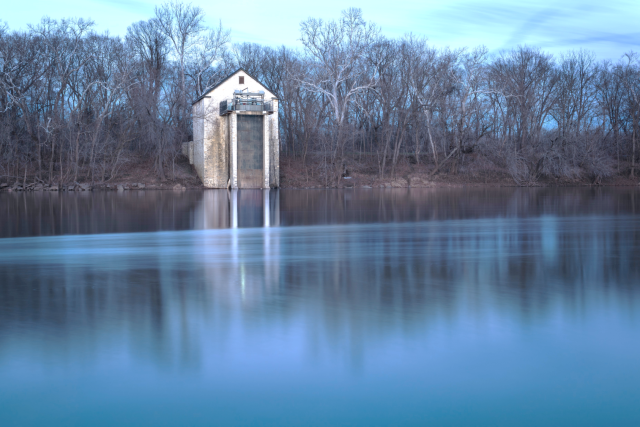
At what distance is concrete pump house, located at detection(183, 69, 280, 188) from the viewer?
48938mm

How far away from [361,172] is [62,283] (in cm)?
4929

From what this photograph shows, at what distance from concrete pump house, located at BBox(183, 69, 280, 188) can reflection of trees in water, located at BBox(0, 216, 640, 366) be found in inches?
1468

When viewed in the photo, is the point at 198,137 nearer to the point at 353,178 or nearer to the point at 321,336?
the point at 353,178

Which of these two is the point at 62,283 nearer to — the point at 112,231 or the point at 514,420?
the point at 514,420

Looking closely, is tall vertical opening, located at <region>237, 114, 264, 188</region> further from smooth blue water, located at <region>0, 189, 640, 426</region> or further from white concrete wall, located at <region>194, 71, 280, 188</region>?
smooth blue water, located at <region>0, 189, 640, 426</region>

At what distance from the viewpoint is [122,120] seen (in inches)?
2046

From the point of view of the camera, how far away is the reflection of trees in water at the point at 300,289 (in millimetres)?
5172

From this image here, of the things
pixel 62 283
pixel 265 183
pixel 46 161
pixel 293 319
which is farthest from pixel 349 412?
pixel 46 161

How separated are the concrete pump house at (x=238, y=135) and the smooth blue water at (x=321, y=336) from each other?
3884cm

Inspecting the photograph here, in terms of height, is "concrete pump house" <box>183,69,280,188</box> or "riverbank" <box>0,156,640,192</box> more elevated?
"concrete pump house" <box>183,69,280,188</box>

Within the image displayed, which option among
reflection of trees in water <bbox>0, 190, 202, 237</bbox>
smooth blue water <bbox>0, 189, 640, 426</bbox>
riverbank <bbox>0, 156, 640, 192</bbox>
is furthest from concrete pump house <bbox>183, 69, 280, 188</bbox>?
smooth blue water <bbox>0, 189, 640, 426</bbox>

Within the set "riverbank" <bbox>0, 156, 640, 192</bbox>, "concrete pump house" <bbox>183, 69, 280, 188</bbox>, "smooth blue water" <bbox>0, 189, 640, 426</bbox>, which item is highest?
"concrete pump house" <bbox>183, 69, 280, 188</bbox>

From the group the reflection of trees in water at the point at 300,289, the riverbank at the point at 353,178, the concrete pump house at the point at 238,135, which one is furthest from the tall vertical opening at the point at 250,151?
the reflection of trees in water at the point at 300,289

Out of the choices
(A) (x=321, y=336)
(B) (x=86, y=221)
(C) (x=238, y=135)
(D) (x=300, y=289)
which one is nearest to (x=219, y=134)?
(C) (x=238, y=135)
